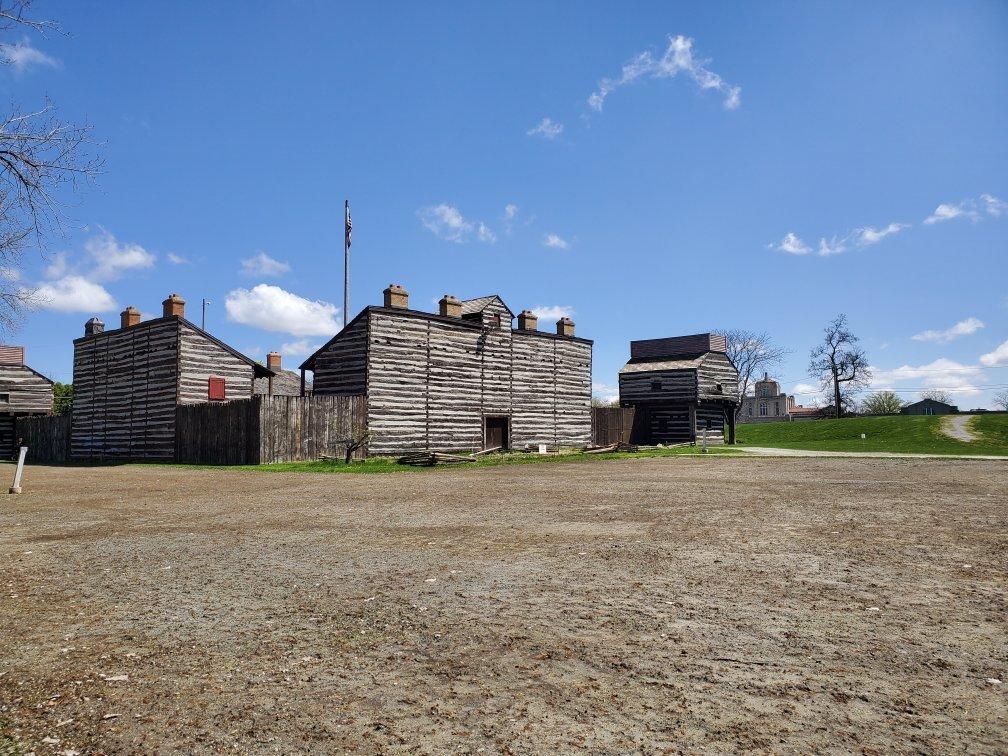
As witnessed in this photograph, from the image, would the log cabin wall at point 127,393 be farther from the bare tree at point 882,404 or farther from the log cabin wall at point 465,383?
the bare tree at point 882,404

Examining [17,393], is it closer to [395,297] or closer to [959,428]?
[395,297]

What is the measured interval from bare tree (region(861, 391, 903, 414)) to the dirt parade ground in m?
94.3

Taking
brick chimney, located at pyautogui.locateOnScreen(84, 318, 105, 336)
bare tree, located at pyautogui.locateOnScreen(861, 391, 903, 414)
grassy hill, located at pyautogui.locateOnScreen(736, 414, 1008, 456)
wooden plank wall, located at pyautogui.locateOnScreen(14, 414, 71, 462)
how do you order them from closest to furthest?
grassy hill, located at pyautogui.locateOnScreen(736, 414, 1008, 456) → brick chimney, located at pyautogui.locateOnScreen(84, 318, 105, 336) → wooden plank wall, located at pyautogui.locateOnScreen(14, 414, 71, 462) → bare tree, located at pyautogui.locateOnScreen(861, 391, 903, 414)

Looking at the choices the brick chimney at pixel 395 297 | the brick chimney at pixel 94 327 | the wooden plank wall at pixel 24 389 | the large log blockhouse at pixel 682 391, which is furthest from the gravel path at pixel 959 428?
the wooden plank wall at pixel 24 389

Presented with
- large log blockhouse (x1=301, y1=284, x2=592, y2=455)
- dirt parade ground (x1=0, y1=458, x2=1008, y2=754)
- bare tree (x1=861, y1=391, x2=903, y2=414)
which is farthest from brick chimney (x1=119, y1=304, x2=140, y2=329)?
bare tree (x1=861, y1=391, x2=903, y2=414)

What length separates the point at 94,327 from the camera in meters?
35.7

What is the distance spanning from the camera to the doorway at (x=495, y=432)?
114 ft

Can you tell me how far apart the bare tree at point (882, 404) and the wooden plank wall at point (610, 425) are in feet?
209

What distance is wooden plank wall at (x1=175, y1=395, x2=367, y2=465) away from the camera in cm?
2542

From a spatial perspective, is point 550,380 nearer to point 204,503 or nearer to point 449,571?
point 204,503

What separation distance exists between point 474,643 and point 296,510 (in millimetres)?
7791

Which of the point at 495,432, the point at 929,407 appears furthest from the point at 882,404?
the point at 495,432

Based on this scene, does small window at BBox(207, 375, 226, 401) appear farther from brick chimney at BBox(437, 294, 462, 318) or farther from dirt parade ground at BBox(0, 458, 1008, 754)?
dirt parade ground at BBox(0, 458, 1008, 754)

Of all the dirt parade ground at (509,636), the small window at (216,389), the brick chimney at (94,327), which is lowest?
the dirt parade ground at (509,636)
